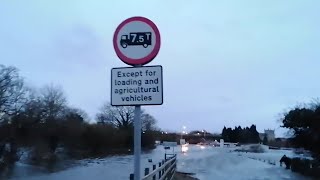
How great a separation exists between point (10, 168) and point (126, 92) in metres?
35.0

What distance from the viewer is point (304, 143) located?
40.7m

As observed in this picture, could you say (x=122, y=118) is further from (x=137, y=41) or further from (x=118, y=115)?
(x=137, y=41)

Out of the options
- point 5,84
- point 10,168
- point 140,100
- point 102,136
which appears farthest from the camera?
point 102,136

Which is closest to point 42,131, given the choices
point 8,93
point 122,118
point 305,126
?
point 8,93

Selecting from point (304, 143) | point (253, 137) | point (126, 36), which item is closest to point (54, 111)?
point (304, 143)

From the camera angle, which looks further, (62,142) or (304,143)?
(62,142)

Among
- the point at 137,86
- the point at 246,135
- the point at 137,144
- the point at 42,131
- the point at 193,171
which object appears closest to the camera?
the point at 137,86

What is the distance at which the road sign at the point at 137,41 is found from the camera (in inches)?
259

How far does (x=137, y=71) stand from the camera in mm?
6453

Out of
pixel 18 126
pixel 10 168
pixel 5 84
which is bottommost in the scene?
pixel 10 168

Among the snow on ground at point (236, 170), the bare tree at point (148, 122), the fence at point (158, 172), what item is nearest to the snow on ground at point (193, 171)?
the snow on ground at point (236, 170)

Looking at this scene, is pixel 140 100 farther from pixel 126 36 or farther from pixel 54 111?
pixel 54 111

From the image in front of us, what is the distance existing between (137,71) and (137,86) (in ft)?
0.67

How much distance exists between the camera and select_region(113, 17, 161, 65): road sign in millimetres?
6582
